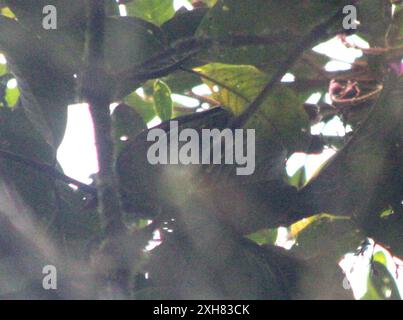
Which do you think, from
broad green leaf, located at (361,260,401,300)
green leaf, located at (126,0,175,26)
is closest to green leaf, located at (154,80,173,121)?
green leaf, located at (126,0,175,26)

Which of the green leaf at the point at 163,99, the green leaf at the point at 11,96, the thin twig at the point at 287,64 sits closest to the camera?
the thin twig at the point at 287,64

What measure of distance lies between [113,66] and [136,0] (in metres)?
0.31

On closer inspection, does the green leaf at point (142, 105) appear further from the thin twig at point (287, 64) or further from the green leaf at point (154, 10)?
the thin twig at point (287, 64)

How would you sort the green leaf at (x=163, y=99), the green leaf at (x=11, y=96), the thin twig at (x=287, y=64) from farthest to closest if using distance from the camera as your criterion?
the green leaf at (x=11, y=96) → the green leaf at (x=163, y=99) → the thin twig at (x=287, y=64)

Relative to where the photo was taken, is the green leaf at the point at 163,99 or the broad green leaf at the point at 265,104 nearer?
the broad green leaf at the point at 265,104

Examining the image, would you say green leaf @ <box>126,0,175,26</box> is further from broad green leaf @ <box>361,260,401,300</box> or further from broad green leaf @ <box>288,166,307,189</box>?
broad green leaf @ <box>361,260,401,300</box>

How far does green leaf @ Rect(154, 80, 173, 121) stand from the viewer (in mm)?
1259

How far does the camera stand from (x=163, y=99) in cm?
127

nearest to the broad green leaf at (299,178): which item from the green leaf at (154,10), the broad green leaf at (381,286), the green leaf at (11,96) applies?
the broad green leaf at (381,286)

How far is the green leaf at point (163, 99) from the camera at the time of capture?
4.13 feet
